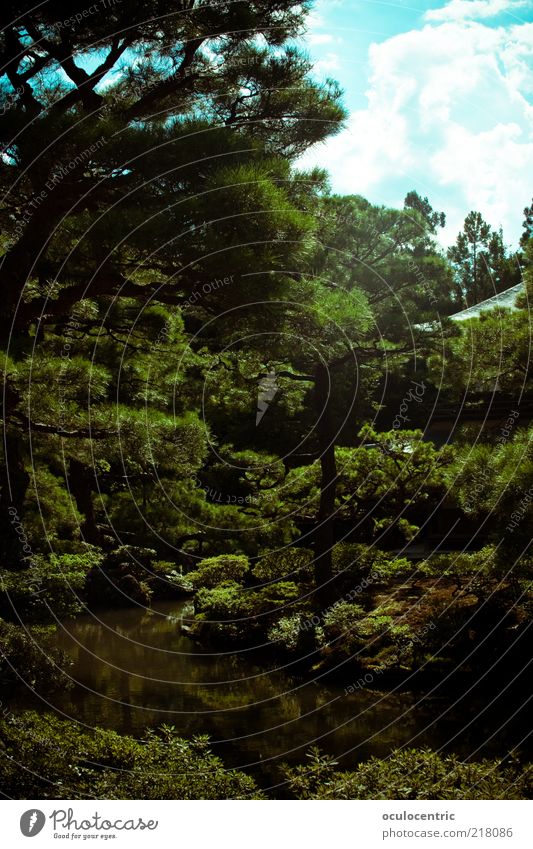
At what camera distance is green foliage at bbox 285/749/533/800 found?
4691mm

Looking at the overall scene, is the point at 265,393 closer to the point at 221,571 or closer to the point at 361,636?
the point at 221,571

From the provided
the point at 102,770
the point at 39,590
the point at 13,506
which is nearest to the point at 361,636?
the point at 39,590

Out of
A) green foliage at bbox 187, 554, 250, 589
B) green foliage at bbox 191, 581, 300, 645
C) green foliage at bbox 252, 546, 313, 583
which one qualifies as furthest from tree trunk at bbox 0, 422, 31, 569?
green foliage at bbox 252, 546, 313, 583

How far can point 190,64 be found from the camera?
6355 mm

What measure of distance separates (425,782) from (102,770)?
1971 mm

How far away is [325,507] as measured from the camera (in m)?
10.1

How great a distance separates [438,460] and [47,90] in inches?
260

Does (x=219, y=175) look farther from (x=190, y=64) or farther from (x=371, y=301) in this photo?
(x=371, y=301)
